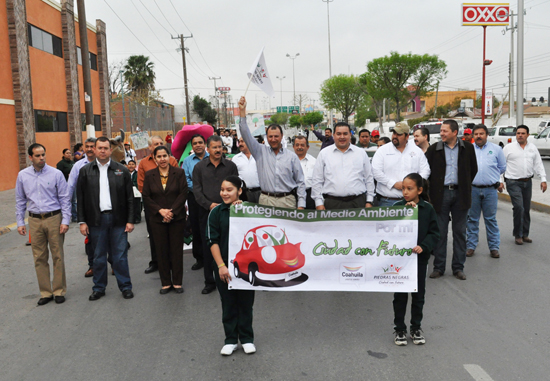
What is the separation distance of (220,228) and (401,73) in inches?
2269

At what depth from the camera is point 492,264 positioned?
23.5ft

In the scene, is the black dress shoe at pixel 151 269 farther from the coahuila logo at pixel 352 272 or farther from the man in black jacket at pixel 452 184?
the man in black jacket at pixel 452 184

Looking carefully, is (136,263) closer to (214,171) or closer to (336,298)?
(214,171)

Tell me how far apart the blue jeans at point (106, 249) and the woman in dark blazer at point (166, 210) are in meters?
0.42

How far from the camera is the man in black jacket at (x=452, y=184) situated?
21.7 ft

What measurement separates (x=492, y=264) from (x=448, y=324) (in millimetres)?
2662

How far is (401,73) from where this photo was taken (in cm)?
5806

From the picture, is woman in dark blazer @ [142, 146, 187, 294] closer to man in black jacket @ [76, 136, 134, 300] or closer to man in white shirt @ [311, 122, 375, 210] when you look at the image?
man in black jacket @ [76, 136, 134, 300]

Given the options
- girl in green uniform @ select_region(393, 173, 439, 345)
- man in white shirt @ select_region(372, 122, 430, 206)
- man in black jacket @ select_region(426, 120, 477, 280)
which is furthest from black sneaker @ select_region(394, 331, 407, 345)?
man in black jacket @ select_region(426, 120, 477, 280)

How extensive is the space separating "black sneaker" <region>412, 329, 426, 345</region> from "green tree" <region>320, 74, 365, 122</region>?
71.5m

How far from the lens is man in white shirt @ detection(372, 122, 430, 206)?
6.23 metres

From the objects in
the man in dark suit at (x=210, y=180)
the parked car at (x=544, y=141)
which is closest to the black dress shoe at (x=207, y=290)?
the man in dark suit at (x=210, y=180)

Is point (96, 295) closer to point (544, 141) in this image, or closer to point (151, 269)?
point (151, 269)

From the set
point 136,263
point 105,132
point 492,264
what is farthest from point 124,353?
point 105,132
